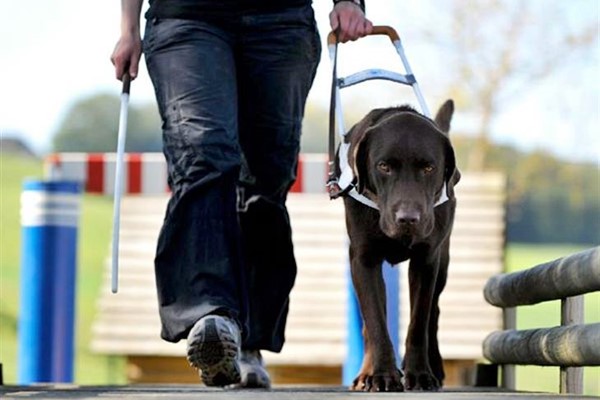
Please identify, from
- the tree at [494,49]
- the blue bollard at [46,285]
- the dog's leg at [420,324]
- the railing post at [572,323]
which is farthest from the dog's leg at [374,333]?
the tree at [494,49]

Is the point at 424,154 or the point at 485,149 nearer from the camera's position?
the point at 424,154

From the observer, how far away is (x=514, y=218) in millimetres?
28484

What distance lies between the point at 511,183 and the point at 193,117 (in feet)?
72.8

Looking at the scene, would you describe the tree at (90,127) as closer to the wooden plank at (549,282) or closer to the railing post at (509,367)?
the railing post at (509,367)

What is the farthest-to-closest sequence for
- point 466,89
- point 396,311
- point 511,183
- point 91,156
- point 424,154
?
point 511,183 < point 466,89 < point 91,156 < point 396,311 < point 424,154

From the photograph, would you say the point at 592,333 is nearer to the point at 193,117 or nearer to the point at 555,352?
the point at 555,352

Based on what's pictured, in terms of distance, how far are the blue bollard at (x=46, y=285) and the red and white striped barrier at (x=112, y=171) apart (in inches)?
57.7

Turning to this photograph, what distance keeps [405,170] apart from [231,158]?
57cm

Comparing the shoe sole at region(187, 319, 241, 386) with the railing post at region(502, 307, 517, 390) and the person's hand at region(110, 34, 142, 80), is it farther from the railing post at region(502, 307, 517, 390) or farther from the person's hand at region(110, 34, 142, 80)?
the railing post at region(502, 307, 517, 390)

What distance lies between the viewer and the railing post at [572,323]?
5.40 m

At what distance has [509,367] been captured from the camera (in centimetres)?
646

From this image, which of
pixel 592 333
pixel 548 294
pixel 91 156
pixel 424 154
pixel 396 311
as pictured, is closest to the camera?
pixel 592 333

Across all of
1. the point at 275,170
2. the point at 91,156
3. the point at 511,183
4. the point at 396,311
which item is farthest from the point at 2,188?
the point at 275,170

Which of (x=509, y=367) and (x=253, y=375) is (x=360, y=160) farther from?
(x=509, y=367)
